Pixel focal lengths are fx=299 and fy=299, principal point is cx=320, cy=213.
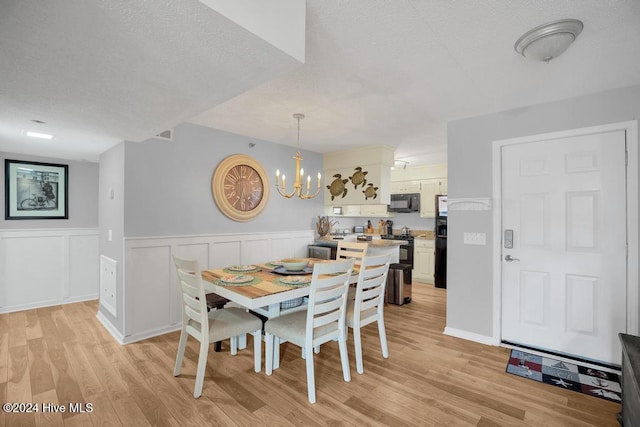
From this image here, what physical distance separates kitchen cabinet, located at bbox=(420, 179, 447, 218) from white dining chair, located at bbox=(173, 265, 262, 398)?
14.3ft

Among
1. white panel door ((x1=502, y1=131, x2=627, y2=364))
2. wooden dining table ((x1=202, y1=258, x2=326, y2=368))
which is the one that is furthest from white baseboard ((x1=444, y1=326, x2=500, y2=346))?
wooden dining table ((x1=202, y1=258, x2=326, y2=368))

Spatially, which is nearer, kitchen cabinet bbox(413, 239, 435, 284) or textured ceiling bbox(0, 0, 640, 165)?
textured ceiling bbox(0, 0, 640, 165)

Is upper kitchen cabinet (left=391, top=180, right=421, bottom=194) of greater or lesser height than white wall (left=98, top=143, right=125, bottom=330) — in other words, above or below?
above

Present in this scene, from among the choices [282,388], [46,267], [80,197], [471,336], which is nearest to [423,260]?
[471,336]

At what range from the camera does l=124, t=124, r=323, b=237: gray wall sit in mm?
3121

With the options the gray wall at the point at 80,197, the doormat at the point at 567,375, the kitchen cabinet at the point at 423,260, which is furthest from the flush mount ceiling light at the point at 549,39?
the gray wall at the point at 80,197

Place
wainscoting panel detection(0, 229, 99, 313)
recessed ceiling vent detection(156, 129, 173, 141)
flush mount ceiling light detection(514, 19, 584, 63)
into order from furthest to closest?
1. wainscoting panel detection(0, 229, 99, 313)
2. recessed ceiling vent detection(156, 129, 173, 141)
3. flush mount ceiling light detection(514, 19, 584, 63)

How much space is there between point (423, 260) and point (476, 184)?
9.48 feet

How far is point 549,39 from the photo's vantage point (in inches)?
66.7

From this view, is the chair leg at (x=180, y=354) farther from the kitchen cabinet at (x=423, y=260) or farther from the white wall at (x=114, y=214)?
the kitchen cabinet at (x=423, y=260)

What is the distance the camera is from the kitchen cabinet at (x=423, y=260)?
562cm

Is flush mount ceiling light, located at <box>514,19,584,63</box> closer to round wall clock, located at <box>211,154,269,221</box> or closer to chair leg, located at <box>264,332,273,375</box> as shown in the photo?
chair leg, located at <box>264,332,273,375</box>

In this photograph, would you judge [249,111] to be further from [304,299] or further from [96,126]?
[304,299]

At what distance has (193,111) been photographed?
7.04ft
